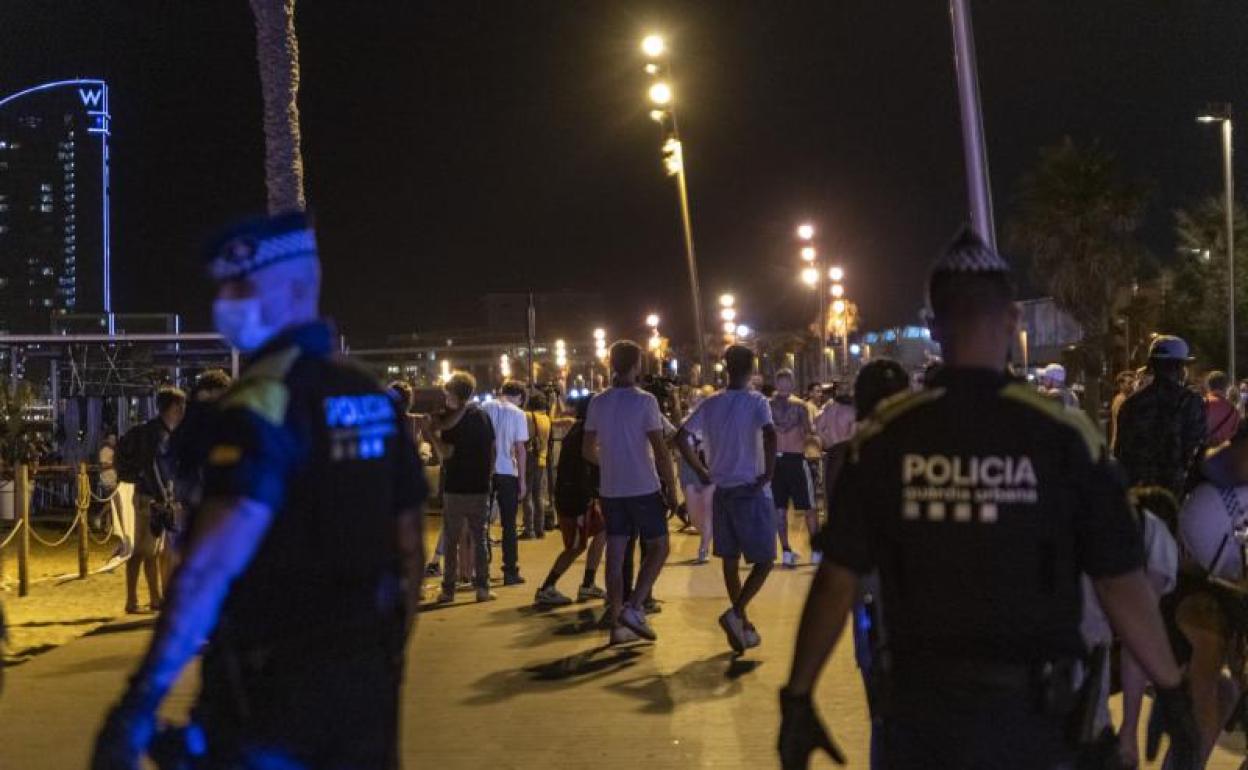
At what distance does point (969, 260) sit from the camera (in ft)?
11.2

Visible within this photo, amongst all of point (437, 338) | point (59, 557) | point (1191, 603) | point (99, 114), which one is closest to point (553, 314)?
point (437, 338)

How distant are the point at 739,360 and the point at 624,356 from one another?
0.87 m

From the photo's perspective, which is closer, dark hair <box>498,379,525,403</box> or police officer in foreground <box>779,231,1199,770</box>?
police officer in foreground <box>779,231,1199,770</box>

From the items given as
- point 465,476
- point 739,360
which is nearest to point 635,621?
point 739,360

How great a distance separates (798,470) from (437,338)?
7131cm

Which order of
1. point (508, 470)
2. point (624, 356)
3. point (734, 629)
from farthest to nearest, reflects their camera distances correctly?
point (508, 470) < point (624, 356) < point (734, 629)

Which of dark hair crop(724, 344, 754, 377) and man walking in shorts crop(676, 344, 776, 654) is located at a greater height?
dark hair crop(724, 344, 754, 377)

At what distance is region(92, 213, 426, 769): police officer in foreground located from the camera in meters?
2.94

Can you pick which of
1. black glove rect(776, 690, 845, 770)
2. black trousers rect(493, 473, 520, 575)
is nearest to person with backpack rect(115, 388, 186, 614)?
black trousers rect(493, 473, 520, 575)

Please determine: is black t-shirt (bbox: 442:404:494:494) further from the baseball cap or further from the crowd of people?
the crowd of people

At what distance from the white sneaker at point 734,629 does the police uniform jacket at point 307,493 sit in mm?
5861

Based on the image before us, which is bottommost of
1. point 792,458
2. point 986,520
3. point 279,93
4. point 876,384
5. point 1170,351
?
point 792,458

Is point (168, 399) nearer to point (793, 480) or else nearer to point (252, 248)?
point (793, 480)

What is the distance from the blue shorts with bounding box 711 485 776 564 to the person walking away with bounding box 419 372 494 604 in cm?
302
